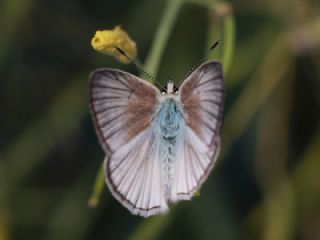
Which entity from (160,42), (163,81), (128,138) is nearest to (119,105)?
(128,138)

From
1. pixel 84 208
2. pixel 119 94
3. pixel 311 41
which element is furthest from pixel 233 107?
pixel 119 94

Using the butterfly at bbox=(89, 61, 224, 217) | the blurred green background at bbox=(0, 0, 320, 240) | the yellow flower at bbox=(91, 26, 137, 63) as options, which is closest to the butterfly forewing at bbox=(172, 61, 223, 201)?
the butterfly at bbox=(89, 61, 224, 217)

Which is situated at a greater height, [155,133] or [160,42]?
[160,42]

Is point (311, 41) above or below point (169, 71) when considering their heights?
above

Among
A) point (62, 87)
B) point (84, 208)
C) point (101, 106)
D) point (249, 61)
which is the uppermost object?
point (249, 61)

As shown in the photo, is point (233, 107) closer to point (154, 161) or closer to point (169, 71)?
point (169, 71)

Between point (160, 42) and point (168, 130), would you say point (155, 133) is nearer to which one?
point (168, 130)

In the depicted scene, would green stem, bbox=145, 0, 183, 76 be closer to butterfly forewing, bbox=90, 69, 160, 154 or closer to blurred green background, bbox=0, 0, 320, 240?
butterfly forewing, bbox=90, 69, 160, 154

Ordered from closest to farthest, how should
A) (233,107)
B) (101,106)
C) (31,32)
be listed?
(101,106), (233,107), (31,32)

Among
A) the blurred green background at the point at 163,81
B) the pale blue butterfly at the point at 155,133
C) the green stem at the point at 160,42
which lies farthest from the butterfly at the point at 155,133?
the blurred green background at the point at 163,81
